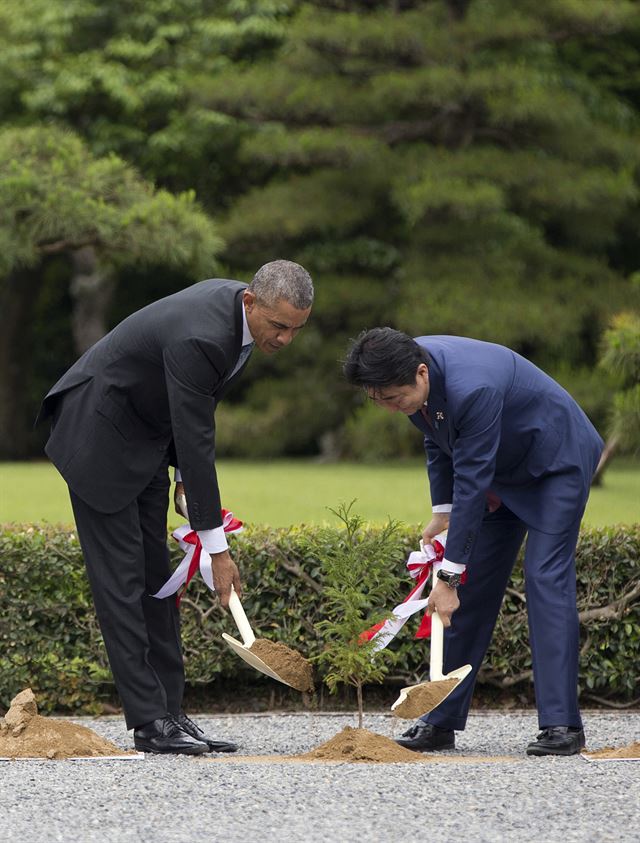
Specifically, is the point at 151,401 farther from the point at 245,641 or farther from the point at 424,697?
the point at 424,697

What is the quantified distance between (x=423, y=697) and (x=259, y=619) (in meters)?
1.35

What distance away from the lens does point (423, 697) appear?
3926 millimetres

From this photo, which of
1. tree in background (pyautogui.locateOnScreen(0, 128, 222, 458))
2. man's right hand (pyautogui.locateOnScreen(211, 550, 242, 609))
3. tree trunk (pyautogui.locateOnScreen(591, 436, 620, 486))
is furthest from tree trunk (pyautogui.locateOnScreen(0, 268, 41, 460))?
man's right hand (pyautogui.locateOnScreen(211, 550, 242, 609))

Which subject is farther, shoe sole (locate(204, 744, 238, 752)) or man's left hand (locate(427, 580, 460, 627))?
shoe sole (locate(204, 744, 238, 752))

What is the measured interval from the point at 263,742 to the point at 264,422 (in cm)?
1010

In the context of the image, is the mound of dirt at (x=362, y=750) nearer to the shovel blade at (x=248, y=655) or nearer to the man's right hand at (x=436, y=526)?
the shovel blade at (x=248, y=655)

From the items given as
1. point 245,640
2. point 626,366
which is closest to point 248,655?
point 245,640

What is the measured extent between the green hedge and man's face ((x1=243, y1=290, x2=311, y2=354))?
4.46 feet

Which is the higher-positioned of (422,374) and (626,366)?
(422,374)

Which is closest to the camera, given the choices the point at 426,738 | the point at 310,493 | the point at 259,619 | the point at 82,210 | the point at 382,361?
the point at 382,361

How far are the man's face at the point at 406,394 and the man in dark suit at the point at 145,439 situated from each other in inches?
12.6

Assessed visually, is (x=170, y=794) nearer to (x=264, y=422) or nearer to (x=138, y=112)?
(x=264, y=422)

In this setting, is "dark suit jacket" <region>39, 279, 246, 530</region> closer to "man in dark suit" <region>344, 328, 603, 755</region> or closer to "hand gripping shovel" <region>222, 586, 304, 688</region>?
"hand gripping shovel" <region>222, 586, 304, 688</region>

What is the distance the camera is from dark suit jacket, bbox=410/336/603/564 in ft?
12.8
